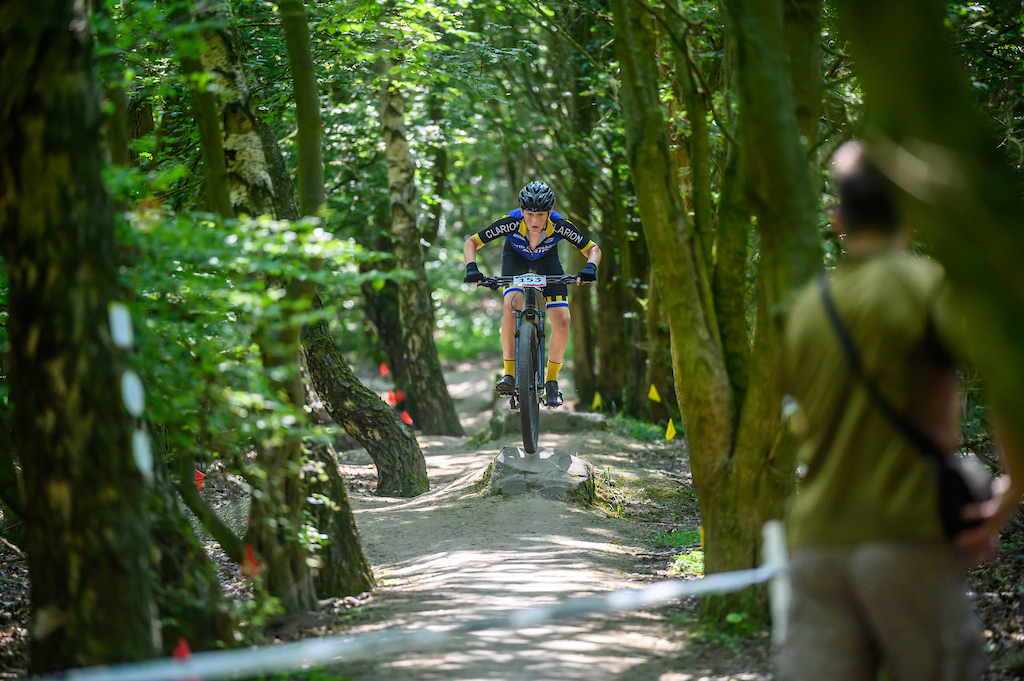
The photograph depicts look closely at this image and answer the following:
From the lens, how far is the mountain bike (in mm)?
8117

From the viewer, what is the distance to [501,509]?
8.05 m

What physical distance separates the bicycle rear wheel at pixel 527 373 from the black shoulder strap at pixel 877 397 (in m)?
5.78

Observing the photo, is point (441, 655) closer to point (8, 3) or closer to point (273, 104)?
point (8, 3)

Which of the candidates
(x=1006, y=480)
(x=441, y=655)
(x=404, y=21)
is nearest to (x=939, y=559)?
(x=1006, y=480)

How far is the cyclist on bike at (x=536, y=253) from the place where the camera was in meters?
8.27

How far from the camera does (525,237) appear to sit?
8508 mm

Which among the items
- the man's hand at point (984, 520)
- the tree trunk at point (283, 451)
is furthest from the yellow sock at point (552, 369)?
the man's hand at point (984, 520)

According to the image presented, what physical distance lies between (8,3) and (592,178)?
13414 millimetres

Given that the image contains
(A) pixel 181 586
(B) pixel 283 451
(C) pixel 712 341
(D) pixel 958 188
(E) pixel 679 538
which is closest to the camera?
(D) pixel 958 188

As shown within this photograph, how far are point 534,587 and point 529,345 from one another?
10.5ft

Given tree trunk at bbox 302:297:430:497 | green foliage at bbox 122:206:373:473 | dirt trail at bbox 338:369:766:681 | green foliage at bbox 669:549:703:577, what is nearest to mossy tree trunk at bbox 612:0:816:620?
dirt trail at bbox 338:369:766:681

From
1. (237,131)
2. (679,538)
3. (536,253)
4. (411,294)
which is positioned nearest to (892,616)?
(237,131)

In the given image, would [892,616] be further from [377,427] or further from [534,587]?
[377,427]

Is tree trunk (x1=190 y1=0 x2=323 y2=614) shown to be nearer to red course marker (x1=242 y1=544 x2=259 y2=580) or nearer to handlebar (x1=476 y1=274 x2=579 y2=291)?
red course marker (x1=242 y1=544 x2=259 y2=580)
